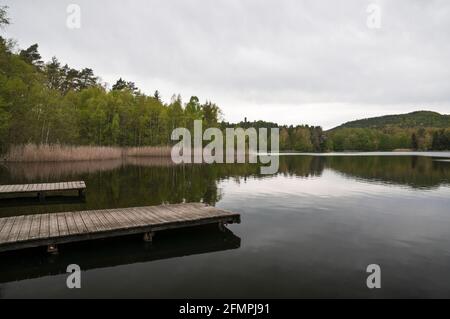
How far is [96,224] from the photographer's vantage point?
9219 mm

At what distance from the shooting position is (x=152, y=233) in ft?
31.3

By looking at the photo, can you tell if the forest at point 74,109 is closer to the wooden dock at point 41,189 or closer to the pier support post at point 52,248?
the wooden dock at point 41,189

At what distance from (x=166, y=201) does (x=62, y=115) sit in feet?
116

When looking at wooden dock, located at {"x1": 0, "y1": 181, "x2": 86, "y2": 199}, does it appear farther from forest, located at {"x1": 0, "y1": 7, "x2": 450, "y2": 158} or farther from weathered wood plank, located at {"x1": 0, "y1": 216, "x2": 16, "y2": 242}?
forest, located at {"x1": 0, "y1": 7, "x2": 450, "y2": 158}

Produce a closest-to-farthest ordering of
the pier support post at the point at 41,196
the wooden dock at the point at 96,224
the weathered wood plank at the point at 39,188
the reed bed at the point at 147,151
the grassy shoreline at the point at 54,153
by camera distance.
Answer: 1. the wooden dock at the point at 96,224
2. the weathered wood plank at the point at 39,188
3. the pier support post at the point at 41,196
4. the grassy shoreline at the point at 54,153
5. the reed bed at the point at 147,151

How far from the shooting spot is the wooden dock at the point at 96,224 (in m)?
7.99

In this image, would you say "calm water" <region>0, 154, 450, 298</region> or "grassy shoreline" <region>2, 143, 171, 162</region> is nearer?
"calm water" <region>0, 154, 450, 298</region>

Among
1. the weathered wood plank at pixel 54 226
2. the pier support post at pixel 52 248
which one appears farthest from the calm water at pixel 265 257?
the weathered wood plank at pixel 54 226

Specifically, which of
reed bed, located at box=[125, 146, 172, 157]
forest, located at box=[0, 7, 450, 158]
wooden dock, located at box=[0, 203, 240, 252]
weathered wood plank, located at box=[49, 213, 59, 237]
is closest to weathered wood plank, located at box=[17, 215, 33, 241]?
wooden dock, located at box=[0, 203, 240, 252]

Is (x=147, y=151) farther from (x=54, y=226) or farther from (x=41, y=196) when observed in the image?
(x=54, y=226)

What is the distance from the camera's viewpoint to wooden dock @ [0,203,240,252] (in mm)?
7991

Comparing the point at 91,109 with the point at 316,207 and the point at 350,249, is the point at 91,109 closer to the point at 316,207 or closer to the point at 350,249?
the point at 316,207

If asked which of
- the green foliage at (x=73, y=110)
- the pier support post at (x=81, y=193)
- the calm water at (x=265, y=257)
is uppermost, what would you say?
the green foliage at (x=73, y=110)

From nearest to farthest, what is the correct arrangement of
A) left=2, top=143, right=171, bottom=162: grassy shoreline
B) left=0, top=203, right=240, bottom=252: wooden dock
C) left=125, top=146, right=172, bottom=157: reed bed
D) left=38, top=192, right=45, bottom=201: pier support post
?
left=0, top=203, right=240, bottom=252: wooden dock → left=38, top=192, right=45, bottom=201: pier support post → left=2, top=143, right=171, bottom=162: grassy shoreline → left=125, top=146, right=172, bottom=157: reed bed
